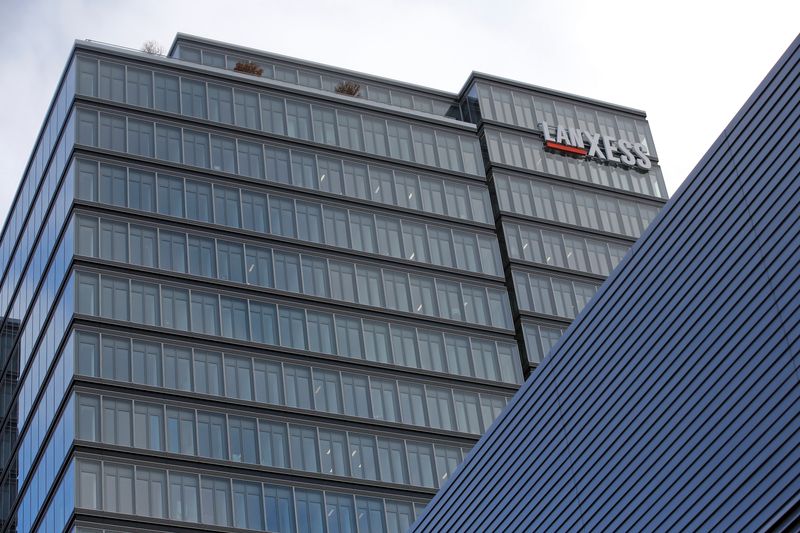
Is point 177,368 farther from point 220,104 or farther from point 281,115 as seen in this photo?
point 281,115

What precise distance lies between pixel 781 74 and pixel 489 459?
1864 cm

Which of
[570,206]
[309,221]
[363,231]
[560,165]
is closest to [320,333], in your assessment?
[309,221]

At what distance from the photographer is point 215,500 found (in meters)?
91.6

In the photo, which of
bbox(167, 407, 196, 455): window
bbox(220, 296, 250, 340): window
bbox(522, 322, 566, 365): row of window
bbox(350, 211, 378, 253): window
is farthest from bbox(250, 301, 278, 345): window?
bbox(522, 322, 566, 365): row of window

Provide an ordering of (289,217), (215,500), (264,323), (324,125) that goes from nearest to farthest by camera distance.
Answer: (215,500)
(264,323)
(289,217)
(324,125)

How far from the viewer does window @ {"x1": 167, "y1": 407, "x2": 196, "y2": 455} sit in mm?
92500

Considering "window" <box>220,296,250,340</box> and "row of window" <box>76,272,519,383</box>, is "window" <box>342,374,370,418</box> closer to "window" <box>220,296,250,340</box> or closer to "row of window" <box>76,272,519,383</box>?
"row of window" <box>76,272,519,383</box>

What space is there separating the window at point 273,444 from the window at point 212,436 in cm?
244

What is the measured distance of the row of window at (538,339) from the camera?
110750 mm

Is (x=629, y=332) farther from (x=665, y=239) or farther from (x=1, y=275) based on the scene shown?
(x=1, y=275)

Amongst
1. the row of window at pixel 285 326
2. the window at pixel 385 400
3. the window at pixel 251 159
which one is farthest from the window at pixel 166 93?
the window at pixel 385 400

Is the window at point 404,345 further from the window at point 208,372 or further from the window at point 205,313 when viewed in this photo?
the window at point 208,372

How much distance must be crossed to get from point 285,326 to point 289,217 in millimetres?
9173

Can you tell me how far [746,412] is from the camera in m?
38.8
